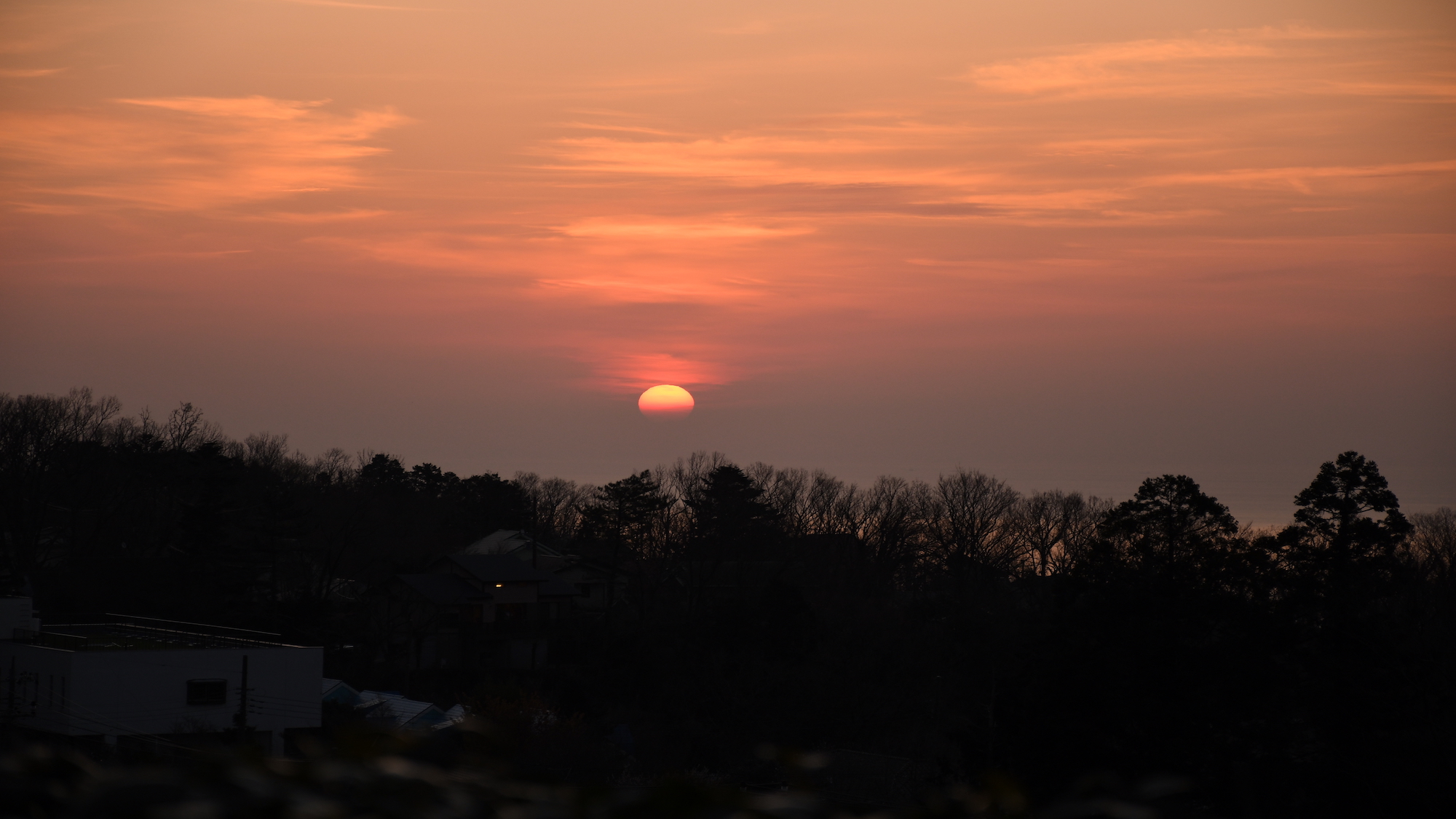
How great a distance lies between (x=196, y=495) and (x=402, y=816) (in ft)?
209

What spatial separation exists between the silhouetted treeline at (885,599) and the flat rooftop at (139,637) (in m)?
2.37

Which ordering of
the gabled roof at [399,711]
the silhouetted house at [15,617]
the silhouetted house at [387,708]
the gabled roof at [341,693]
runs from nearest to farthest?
the silhouetted house at [15,617], the gabled roof at [399,711], the silhouetted house at [387,708], the gabled roof at [341,693]

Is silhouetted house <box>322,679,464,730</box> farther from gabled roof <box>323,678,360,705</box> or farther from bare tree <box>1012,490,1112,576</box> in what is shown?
bare tree <box>1012,490,1112,576</box>

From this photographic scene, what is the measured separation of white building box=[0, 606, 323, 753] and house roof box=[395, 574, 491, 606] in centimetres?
1798

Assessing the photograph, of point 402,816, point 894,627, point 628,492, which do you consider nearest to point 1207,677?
point 402,816

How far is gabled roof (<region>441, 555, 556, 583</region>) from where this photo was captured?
5925 centimetres

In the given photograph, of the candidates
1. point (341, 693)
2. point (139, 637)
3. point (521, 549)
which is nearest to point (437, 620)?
point (341, 693)

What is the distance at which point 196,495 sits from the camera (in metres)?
61.6

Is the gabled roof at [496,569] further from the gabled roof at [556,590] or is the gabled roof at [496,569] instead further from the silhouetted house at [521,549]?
the silhouetted house at [521,549]

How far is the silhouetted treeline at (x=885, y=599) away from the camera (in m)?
24.5

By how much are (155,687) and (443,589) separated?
23.5 metres

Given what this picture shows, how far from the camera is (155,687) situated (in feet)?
112

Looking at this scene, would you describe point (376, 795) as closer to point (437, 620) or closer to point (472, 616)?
point (437, 620)

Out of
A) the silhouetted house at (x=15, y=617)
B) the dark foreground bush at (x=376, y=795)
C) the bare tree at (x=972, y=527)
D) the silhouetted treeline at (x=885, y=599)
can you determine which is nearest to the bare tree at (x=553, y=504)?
the silhouetted treeline at (x=885, y=599)
